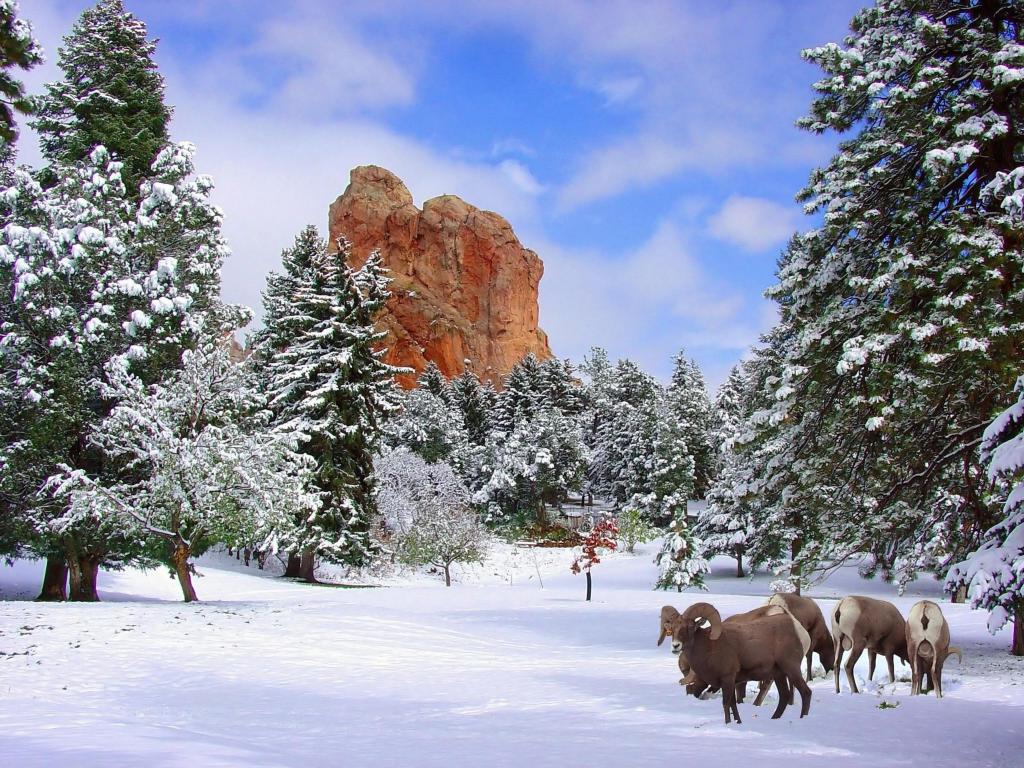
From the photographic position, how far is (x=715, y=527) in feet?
131

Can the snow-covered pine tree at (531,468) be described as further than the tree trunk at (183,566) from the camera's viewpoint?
Yes

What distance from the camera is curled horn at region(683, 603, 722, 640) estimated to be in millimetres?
6422

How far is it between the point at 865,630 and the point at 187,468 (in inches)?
656

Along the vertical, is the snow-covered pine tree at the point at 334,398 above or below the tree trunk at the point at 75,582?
above

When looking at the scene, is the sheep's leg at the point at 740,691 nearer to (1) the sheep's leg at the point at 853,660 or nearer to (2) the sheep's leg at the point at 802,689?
(2) the sheep's leg at the point at 802,689

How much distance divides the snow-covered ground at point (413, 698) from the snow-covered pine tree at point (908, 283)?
10.1 ft

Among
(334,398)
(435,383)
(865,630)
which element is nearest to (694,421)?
(435,383)

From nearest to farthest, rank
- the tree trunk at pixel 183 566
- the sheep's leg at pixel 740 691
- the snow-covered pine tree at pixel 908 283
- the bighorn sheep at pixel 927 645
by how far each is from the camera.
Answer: the sheep's leg at pixel 740 691 → the bighorn sheep at pixel 927 645 → the snow-covered pine tree at pixel 908 283 → the tree trunk at pixel 183 566

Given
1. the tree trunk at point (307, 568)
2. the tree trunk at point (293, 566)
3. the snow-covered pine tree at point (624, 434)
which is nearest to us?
the tree trunk at point (307, 568)

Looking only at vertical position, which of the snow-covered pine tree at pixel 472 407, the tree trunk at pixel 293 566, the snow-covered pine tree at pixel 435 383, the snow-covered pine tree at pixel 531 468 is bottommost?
the tree trunk at pixel 293 566

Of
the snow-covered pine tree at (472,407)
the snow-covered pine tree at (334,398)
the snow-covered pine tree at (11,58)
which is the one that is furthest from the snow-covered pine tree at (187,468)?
the snow-covered pine tree at (472,407)

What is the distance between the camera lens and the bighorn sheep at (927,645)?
911cm

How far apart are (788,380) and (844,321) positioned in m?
1.35

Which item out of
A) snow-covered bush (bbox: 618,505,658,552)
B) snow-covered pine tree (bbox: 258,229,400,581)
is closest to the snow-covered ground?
snow-covered pine tree (bbox: 258,229,400,581)
